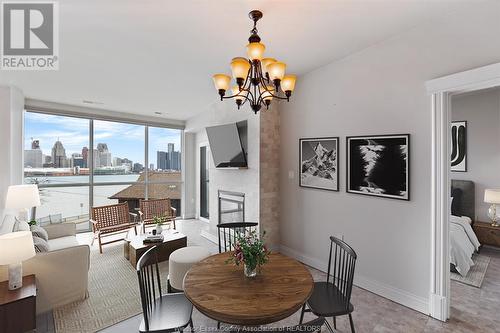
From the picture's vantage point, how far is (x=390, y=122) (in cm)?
267

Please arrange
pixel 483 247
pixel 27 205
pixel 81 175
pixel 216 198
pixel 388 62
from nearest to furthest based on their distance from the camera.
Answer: pixel 388 62, pixel 27 205, pixel 483 247, pixel 216 198, pixel 81 175

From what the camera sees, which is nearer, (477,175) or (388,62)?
(388,62)

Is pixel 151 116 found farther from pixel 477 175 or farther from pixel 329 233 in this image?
pixel 477 175

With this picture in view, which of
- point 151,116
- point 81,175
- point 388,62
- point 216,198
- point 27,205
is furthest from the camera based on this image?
point 151,116

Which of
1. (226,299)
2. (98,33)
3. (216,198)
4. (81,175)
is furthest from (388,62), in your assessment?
(81,175)

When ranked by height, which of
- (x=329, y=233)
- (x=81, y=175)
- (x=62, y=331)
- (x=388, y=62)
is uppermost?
(x=388, y=62)

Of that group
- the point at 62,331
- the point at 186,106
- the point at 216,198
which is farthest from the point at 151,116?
the point at 62,331

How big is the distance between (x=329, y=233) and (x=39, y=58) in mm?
4268

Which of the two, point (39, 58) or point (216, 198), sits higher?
point (39, 58)

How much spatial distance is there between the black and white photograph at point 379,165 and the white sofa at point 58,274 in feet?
10.8

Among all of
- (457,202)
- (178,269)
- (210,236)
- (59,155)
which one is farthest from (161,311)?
(457,202)

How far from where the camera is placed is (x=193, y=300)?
4.87ft

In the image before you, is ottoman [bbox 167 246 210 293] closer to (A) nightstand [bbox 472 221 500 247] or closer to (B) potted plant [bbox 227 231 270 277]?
(B) potted plant [bbox 227 231 270 277]

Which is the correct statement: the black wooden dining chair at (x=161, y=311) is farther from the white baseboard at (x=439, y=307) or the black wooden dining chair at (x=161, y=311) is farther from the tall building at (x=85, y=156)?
the tall building at (x=85, y=156)
